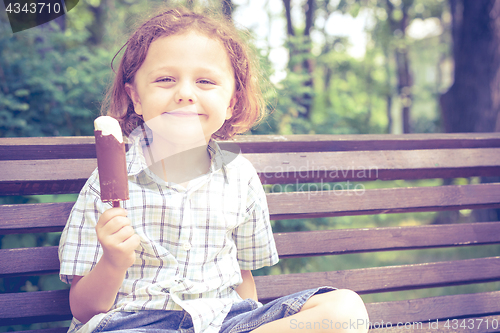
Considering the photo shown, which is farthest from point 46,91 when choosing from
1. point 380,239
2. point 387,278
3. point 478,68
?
point 478,68

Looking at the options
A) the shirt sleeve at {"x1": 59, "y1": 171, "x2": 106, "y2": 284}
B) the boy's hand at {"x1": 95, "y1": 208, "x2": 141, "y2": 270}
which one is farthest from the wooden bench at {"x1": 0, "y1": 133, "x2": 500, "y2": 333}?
the boy's hand at {"x1": 95, "y1": 208, "x2": 141, "y2": 270}

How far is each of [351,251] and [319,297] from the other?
2.56ft

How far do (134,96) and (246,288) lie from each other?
97 cm

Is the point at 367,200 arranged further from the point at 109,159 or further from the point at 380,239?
the point at 109,159

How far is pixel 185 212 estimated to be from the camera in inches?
55.7

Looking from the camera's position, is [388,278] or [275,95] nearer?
[388,278]

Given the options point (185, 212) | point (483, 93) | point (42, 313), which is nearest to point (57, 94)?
point (42, 313)

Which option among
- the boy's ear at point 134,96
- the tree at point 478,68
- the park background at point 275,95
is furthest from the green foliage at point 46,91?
the tree at point 478,68

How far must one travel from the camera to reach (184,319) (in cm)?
134

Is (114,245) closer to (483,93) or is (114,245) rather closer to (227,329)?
(227,329)

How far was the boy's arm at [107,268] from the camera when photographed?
3.85 feet

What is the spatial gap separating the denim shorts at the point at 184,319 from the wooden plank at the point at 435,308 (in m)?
0.79

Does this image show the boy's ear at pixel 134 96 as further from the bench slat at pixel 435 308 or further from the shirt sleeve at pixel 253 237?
the bench slat at pixel 435 308

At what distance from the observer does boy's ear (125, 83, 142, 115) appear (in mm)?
1519
